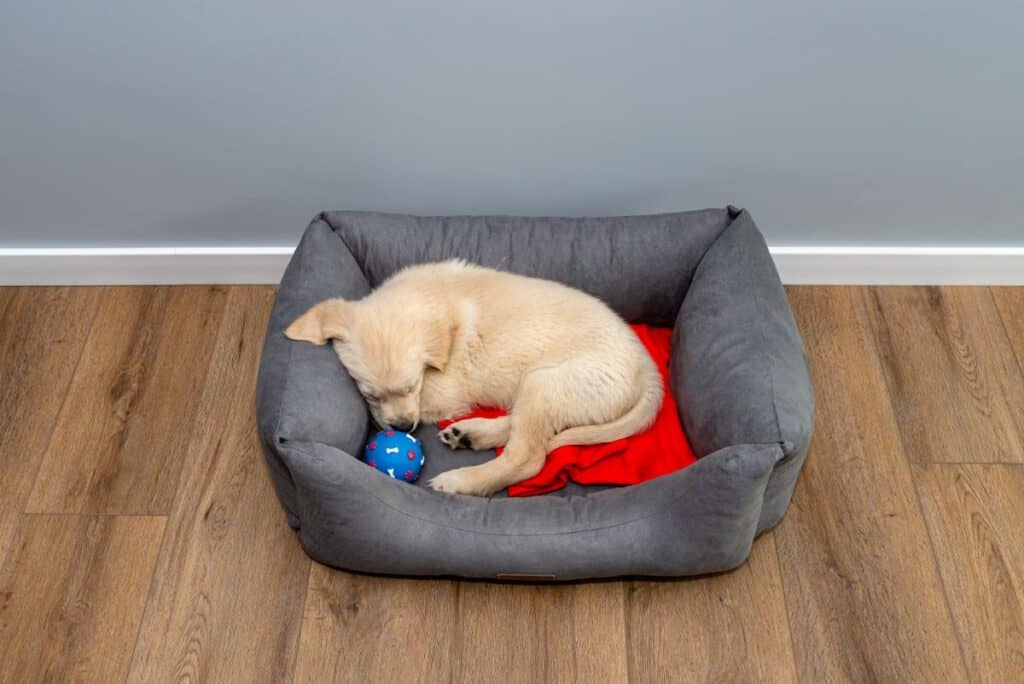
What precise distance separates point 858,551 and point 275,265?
2108 mm

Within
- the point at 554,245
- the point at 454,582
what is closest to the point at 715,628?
the point at 454,582

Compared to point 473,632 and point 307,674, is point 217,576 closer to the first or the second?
point 307,674

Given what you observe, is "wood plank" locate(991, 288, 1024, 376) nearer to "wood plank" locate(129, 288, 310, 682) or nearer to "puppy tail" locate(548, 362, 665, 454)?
"puppy tail" locate(548, 362, 665, 454)

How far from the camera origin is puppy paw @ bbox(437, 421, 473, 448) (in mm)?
2912

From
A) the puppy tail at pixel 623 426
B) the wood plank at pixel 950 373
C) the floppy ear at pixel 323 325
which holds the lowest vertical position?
the wood plank at pixel 950 373

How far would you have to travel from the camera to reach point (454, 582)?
2.76 meters

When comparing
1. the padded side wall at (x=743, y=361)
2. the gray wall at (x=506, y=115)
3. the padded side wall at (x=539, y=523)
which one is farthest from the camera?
the gray wall at (x=506, y=115)

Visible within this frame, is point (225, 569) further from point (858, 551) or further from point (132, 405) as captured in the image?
point (858, 551)

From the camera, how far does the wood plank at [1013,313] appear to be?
3.39 metres

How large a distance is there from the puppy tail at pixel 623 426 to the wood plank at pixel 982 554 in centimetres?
85

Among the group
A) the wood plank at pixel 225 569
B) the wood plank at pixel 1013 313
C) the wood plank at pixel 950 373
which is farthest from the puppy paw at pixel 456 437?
the wood plank at pixel 1013 313

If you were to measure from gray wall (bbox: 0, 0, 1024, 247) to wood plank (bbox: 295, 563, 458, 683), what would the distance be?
127 cm

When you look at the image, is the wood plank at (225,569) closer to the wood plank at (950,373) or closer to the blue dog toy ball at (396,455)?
the blue dog toy ball at (396,455)

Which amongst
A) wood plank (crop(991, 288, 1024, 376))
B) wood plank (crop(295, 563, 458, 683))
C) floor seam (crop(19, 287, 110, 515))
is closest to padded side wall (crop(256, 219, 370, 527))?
wood plank (crop(295, 563, 458, 683))
